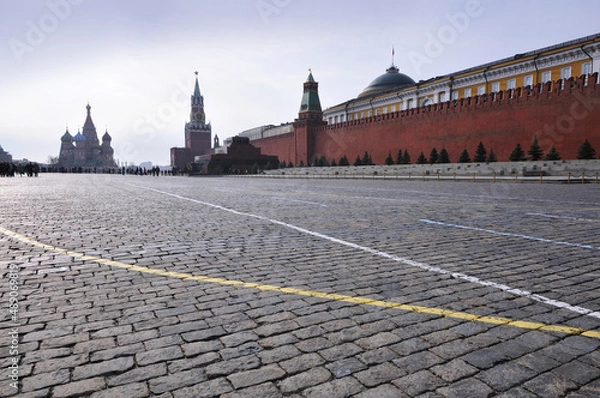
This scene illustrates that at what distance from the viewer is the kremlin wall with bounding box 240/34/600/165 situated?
92.0 ft

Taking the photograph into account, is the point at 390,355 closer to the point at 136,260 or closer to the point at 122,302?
the point at 122,302

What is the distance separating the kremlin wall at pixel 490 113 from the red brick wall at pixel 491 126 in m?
0.06

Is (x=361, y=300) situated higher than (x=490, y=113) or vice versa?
(x=490, y=113)

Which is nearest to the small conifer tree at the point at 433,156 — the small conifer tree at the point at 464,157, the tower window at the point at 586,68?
the small conifer tree at the point at 464,157

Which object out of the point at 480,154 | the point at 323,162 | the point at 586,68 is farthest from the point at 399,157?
the point at 586,68

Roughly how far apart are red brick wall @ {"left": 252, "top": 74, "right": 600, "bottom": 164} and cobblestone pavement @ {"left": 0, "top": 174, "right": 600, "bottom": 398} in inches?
1054

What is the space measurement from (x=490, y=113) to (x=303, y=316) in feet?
116

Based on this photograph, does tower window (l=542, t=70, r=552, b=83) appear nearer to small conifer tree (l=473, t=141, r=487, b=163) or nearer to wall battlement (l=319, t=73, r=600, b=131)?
wall battlement (l=319, t=73, r=600, b=131)

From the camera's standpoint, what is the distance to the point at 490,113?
3338 cm

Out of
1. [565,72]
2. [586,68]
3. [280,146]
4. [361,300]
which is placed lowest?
[361,300]

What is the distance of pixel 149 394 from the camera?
1926mm

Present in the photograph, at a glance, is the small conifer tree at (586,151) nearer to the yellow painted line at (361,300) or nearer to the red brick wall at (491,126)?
the red brick wall at (491,126)

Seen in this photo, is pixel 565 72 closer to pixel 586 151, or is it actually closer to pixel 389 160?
pixel 586 151

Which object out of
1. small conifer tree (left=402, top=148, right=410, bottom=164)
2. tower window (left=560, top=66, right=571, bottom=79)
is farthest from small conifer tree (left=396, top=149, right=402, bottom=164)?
tower window (left=560, top=66, right=571, bottom=79)
